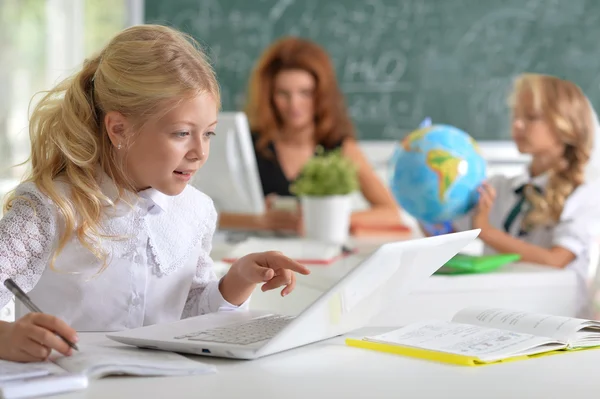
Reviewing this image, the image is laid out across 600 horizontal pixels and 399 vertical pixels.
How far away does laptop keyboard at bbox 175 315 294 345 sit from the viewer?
1.24 metres

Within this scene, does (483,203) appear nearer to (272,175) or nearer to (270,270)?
(270,270)

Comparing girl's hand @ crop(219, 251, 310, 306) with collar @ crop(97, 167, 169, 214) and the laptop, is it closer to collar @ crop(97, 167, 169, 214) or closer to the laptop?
the laptop

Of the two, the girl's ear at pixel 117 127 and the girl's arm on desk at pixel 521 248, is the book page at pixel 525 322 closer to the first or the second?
the girl's ear at pixel 117 127

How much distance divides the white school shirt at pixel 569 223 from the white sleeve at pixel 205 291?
1.34 m

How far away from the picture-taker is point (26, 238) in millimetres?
1411

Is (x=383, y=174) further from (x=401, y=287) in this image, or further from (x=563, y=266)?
(x=401, y=287)

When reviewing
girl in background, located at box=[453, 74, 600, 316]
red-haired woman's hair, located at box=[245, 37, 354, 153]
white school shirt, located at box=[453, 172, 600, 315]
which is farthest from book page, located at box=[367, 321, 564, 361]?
red-haired woman's hair, located at box=[245, 37, 354, 153]

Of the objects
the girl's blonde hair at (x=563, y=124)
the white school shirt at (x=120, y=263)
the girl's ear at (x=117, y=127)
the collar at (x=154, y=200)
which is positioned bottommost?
the girl's blonde hair at (x=563, y=124)

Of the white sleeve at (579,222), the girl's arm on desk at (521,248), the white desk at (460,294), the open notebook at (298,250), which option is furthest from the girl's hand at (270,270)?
the white sleeve at (579,222)

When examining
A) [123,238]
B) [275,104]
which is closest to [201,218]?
[123,238]

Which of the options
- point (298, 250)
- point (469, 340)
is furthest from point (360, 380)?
point (298, 250)

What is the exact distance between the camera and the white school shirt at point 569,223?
2.82 metres

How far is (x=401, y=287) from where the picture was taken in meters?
1.39

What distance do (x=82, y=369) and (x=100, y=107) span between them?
609mm
